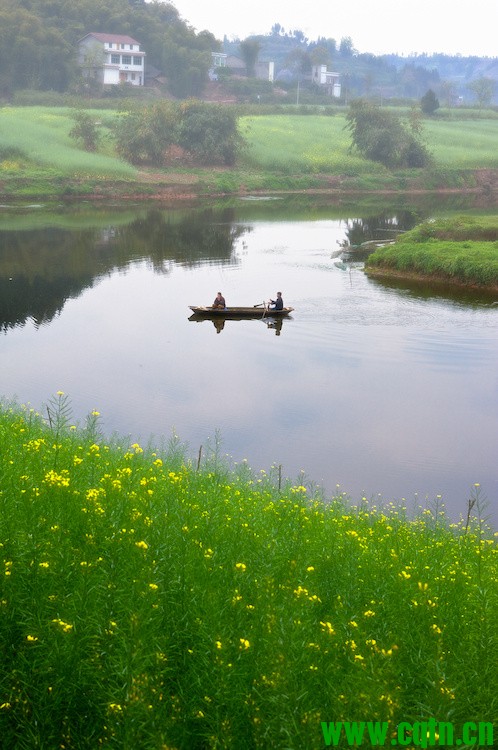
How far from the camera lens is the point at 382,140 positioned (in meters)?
95.4

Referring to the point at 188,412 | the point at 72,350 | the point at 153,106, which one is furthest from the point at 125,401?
the point at 153,106

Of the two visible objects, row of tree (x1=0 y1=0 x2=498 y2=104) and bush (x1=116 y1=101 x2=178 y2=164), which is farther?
row of tree (x1=0 y1=0 x2=498 y2=104)

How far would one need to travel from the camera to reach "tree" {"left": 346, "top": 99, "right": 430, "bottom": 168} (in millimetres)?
95438

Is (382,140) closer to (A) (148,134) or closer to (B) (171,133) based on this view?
(B) (171,133)

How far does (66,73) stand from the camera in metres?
113

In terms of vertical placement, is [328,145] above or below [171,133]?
below

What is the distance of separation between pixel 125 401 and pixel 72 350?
6.37 metres

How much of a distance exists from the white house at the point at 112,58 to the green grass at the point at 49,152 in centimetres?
2643

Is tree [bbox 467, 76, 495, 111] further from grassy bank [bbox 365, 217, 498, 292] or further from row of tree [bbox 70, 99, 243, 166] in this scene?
grassy bank [bbox 365, 217, 498, 292]

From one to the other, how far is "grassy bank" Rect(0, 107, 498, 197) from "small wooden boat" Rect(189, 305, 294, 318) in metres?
40.1

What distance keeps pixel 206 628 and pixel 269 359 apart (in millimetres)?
22074

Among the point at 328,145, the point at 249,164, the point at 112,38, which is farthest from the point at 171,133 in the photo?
the point at 112,38

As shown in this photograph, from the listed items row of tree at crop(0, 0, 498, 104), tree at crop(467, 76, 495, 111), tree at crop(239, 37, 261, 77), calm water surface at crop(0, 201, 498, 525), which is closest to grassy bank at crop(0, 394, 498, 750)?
calm water surface at crop(0, 201, 498, 525)

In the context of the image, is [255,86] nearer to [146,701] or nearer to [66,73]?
[66,73]
